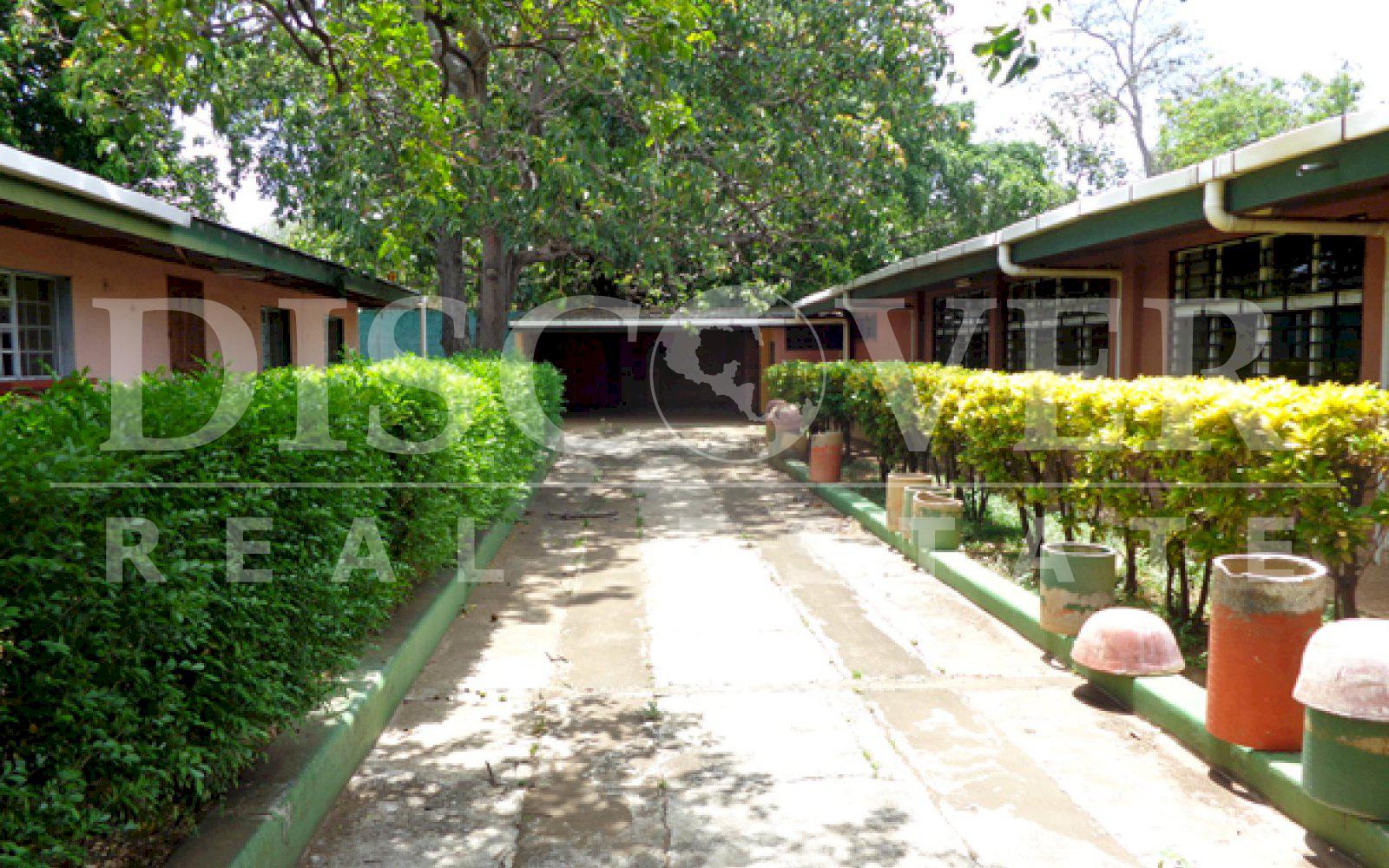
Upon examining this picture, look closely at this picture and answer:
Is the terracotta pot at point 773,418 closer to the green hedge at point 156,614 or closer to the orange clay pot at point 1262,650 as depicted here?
the green hedge at point 156,614

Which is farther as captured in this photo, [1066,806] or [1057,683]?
[1057,683]

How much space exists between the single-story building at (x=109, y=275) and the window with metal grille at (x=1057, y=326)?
805cm

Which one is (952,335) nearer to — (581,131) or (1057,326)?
(1057,326)

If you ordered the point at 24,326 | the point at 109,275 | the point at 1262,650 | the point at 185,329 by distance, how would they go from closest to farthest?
the point at 1262,650 < the point at 24,326 < the point at 109,275 < the point at 185,329

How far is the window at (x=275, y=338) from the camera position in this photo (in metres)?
15.8

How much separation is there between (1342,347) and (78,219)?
944 cm

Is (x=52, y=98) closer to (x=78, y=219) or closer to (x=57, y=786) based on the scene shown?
(x=78, y=219)

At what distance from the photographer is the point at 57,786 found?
2576 mm

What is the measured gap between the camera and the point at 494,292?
17.7 metres

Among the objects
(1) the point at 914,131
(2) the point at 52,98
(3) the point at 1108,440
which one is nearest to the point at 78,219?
(3) the point at 1108,440

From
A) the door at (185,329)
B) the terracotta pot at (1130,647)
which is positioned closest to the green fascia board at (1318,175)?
the terracotta pot at (1130,647)

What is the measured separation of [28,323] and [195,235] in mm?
1652

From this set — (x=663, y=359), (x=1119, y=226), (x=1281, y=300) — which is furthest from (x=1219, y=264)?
(x=663, y=359)

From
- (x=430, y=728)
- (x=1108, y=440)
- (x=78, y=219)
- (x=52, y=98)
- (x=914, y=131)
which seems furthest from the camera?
(x=914, y=131)
